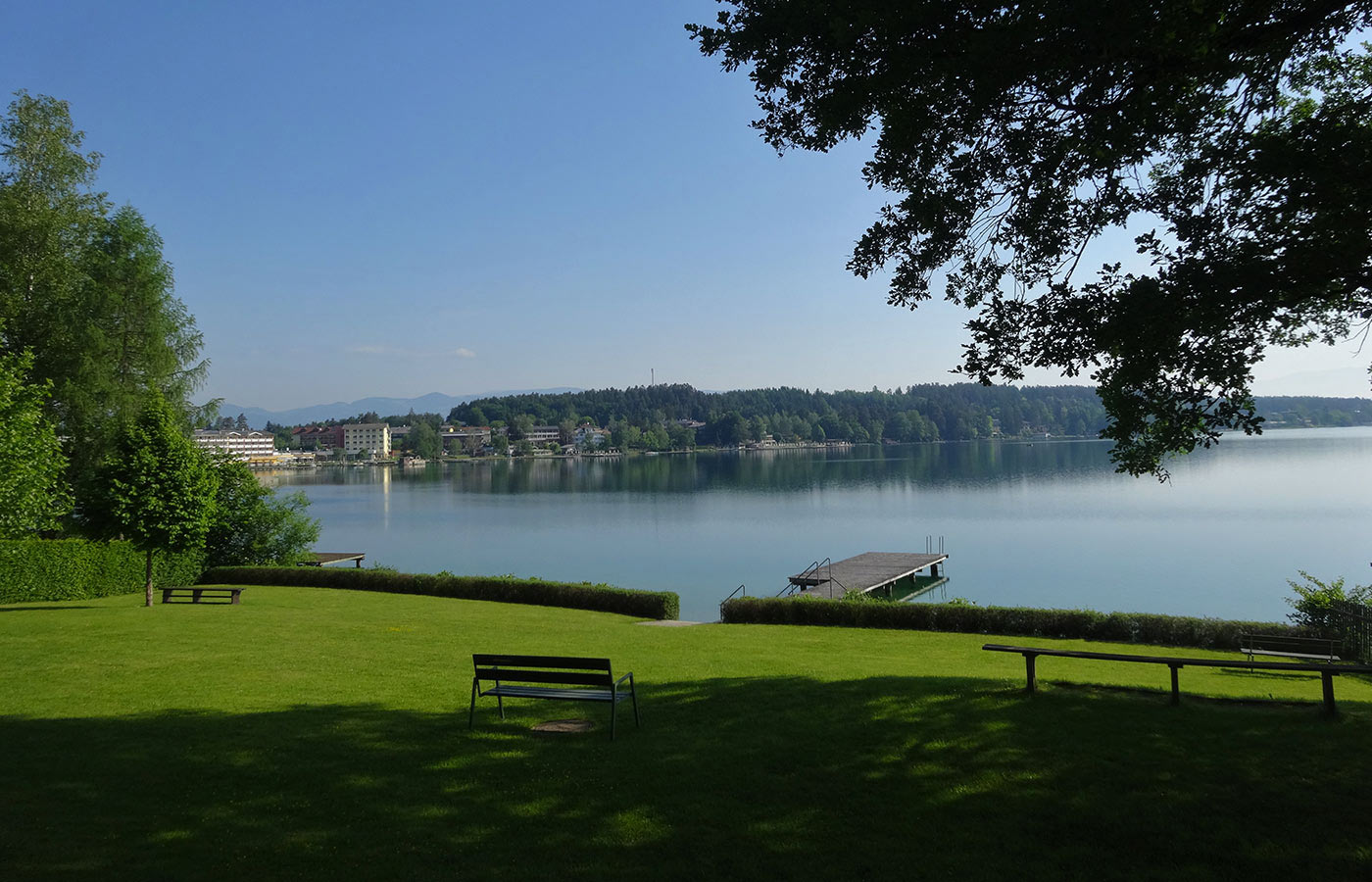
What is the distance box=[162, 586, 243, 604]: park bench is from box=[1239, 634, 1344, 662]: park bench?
2362 centimetres

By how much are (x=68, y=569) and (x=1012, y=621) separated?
2654 centimetres

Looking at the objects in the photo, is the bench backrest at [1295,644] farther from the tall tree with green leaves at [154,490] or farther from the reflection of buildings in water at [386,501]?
the reflection of buildings in water at [386,501]

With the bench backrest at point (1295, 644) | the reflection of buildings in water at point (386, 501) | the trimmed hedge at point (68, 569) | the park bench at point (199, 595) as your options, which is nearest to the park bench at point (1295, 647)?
the bench backrest at point (1295, 644)

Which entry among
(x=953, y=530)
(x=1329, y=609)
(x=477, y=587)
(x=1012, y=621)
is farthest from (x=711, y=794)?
(x=953, y=530)

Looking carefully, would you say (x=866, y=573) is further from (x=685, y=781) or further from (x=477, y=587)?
(x=685, y=781)

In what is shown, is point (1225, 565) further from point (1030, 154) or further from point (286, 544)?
point (286, 544)

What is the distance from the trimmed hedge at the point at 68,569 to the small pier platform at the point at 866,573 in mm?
22917

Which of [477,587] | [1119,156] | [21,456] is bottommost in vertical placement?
[477,587]

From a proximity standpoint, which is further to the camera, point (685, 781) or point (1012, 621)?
point (1012, 621)

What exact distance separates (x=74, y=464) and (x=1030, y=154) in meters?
32.2

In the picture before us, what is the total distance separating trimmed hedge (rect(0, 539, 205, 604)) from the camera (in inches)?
893

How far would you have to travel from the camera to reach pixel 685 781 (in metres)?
6.00

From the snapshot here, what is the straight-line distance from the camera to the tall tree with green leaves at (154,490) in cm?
2014

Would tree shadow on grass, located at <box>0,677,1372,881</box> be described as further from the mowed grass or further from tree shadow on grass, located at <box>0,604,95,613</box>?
tree shadow on grass, located at <box>0,604,95,613</box>
